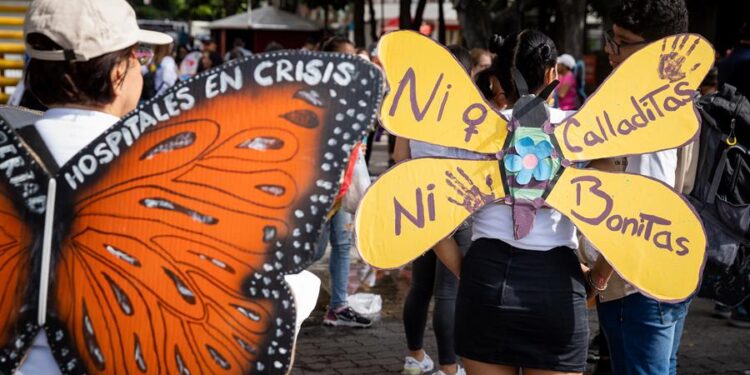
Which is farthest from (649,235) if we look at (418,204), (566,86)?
(566,86)

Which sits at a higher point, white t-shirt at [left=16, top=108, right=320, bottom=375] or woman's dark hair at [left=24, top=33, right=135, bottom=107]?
woman's dark hair at [left=24, top=33, right=135, bottom=107]

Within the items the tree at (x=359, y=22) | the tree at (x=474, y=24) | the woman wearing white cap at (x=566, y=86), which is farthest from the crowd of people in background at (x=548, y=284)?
the tree at (x=359, y=22)

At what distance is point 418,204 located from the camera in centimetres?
275

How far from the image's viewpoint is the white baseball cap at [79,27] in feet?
6.73

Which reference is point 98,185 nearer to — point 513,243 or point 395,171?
point 395,171

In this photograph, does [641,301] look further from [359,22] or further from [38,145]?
[359,22]

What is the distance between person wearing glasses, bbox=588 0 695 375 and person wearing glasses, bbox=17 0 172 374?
5.38 feet

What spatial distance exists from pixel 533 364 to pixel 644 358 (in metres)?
0.52

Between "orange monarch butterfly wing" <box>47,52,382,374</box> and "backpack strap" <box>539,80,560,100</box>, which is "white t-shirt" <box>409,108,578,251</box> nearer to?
"backpack strap" <box>539,80,560,100</box>

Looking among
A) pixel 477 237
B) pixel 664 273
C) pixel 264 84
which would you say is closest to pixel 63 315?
pixel 264 84

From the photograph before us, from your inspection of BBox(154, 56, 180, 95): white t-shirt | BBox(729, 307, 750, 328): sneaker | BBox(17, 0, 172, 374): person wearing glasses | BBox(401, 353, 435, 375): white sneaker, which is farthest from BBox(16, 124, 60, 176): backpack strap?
BBox(154, 56, 180, 95): white t-shirt

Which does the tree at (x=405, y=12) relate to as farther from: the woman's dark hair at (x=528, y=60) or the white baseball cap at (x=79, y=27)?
the white baseball cap at (x=79, y=27)

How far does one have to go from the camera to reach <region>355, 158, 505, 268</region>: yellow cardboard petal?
8.94 ft

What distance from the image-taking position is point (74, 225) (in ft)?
6.55
